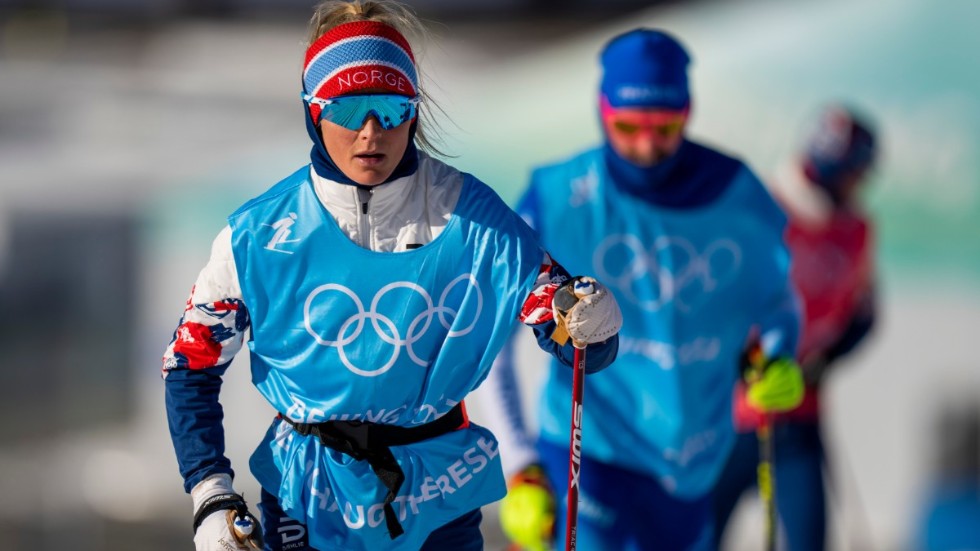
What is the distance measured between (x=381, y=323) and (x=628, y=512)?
1.65 metres

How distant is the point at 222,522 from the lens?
2.63 m

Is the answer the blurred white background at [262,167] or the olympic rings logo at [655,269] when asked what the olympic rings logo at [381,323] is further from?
the blurred white background at [262,167]

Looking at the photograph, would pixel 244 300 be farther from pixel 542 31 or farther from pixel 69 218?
pixel 69 218

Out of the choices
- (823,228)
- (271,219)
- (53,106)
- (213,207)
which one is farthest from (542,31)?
(271,219)

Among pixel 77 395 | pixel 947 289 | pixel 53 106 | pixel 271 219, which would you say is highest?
pixel 53 106

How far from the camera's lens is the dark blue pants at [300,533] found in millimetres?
2834

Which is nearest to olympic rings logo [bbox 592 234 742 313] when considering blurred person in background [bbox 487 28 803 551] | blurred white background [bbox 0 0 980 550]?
blurred person in background [bbox 487 28 803 551]

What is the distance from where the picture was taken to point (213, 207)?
9.16 meters

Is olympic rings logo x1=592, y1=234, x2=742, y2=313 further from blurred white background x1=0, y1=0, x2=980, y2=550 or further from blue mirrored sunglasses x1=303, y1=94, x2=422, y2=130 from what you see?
blurred white background x1=0, y1=0, x2=980, y2=550

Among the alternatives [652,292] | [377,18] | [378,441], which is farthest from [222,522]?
[652,292]

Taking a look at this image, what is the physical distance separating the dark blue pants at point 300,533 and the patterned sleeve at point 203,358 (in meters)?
0.16

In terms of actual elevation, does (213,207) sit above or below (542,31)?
below

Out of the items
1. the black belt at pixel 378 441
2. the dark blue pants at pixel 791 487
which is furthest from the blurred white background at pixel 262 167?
the black belt at pixel 378 441

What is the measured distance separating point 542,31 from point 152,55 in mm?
3220
